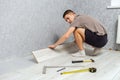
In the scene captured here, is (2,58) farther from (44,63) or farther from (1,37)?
(44,63)

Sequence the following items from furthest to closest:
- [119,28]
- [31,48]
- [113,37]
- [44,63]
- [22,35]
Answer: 1. [113,37]
2. [119,28]
3. [31,48]
4. [22,35]
5. [44,63]

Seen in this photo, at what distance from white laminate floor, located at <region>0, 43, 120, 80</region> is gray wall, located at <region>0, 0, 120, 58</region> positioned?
0.61 ft

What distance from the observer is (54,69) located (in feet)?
6.11

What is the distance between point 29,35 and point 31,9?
0.33 metres

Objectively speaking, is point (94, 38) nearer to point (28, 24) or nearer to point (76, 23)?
point (76, 23)

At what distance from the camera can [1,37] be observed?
2.10 metres

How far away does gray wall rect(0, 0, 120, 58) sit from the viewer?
214 cm

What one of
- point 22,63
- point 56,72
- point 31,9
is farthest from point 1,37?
point 56,72

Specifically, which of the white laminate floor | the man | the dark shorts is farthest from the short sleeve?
the white laminate floor

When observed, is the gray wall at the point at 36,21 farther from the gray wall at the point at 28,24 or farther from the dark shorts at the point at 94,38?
the dark shorts at the point at 94,38

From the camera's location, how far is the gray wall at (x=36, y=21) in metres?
2.14

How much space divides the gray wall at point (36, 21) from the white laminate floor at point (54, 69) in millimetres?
186

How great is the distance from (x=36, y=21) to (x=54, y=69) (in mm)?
875

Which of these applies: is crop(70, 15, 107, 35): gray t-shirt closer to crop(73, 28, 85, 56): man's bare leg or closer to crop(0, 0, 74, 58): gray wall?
crop(73, 28, 85, 56): man's bare leg
